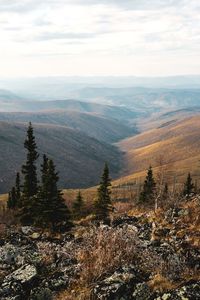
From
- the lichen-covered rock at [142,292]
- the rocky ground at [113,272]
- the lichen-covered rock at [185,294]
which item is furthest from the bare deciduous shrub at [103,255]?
the lichen-covered rock at [185,294]

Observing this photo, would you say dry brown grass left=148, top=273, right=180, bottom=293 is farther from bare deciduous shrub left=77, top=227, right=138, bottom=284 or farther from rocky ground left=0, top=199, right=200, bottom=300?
bare deciduous shrub left=77, top=227, right=138, bottom=284

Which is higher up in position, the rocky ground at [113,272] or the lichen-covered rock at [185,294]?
the lichen-covered rock at [185,294]

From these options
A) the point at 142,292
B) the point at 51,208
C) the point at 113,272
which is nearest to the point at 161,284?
the point at 142,292

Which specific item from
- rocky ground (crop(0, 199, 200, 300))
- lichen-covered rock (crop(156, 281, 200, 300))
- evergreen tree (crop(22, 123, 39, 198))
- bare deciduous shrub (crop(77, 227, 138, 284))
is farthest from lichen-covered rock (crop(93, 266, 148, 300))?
evergreen tree (crop(22, 123, 39, 198))

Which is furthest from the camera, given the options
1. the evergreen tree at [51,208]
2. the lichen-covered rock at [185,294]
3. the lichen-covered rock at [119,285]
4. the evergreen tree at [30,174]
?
the evergreen tree at [30,174]

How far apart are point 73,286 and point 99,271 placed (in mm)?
956

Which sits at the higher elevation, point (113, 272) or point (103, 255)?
point (103, 255)

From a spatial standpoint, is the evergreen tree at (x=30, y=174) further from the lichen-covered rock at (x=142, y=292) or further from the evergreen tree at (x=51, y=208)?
the lichen-covered rock at (x=142, y=292)

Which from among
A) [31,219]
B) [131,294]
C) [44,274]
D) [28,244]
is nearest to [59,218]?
[31,219]

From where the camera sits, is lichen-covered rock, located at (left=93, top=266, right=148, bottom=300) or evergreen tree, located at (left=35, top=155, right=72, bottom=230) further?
evergreen tree, located at (left=35, top=155, right=72, bottom=230)

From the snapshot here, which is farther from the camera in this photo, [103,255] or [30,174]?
[30,174]

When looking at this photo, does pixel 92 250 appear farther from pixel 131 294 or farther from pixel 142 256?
pixel 131 294

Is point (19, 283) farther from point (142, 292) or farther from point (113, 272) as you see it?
point (142, 292)

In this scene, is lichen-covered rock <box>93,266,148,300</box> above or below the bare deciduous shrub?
below
